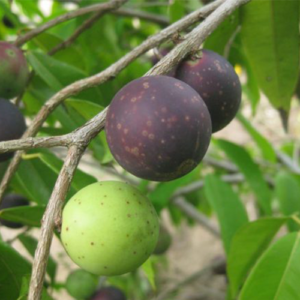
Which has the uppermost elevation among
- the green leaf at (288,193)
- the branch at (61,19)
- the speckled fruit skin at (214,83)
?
the branch at (61,19)

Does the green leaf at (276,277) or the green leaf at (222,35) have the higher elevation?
the green leaf at (222,35)

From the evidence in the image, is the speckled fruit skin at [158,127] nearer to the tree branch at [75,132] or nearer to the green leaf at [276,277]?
the tree branch at [75,132]

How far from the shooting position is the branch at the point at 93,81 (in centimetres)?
126

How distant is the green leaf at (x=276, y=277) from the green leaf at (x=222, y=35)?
73cm

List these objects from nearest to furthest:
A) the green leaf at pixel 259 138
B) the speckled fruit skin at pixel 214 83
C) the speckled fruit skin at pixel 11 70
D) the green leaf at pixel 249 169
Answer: the speckled fruit skin at pixel 214 83 → the speckled fruit skin at pixel 11 70 → the green leaf at pixel 249 169 → the green leaf at pixel 259 138

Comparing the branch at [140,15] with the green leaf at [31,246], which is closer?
the green leaf at [31,246]

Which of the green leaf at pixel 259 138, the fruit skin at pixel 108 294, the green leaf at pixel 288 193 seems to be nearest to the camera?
the green leaf at pixel 288 193

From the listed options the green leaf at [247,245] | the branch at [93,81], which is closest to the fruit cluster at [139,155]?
the branch at [93,81]

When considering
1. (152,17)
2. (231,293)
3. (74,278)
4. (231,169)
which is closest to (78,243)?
(231,293)

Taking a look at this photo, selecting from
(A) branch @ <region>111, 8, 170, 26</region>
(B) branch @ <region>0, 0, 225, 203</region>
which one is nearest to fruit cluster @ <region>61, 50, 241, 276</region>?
(B) branch @ <region>0, 0, 225, 203</region>

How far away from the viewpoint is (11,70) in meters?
1.56

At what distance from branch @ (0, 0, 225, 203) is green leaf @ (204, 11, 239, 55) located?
270 millimetres

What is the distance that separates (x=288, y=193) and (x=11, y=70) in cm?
131

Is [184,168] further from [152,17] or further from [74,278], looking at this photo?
[152,17]
